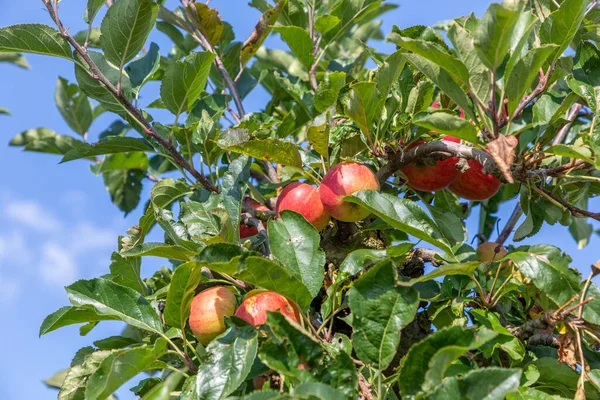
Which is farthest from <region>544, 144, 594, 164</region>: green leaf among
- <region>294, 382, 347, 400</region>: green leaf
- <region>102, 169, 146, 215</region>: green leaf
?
<region>102, 169, 146, 215</region>: green leaf

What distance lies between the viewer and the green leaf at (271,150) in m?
1.80

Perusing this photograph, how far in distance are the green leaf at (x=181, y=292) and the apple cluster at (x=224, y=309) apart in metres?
0.06

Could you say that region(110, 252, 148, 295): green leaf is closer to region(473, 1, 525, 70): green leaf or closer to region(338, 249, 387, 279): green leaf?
region(338, 249, 387, 279): green leaf

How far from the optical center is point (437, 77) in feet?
5.01

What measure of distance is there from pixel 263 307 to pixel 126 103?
2.89 ft

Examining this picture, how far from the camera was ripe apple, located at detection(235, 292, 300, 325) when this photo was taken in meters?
1.52

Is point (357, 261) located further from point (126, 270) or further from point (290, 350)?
point (126, 270)

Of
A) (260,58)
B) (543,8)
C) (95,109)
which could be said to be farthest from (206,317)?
(95,109)

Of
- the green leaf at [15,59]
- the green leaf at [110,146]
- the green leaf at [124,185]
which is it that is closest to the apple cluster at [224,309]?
the green leaf at [110,146]

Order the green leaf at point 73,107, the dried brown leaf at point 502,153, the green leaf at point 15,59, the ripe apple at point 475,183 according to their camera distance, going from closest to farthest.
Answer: the dried brown leaf at point 502,153 → the ripe apple at point 475,183 → the green leaf at point 15,59 → the green leaf at point 73,107

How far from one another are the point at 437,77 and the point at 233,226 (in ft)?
2.20

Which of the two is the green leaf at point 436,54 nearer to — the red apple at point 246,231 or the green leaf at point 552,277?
the green leaf at point 552,277

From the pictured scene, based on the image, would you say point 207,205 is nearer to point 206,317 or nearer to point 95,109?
point 206,317

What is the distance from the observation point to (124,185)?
3.15m
